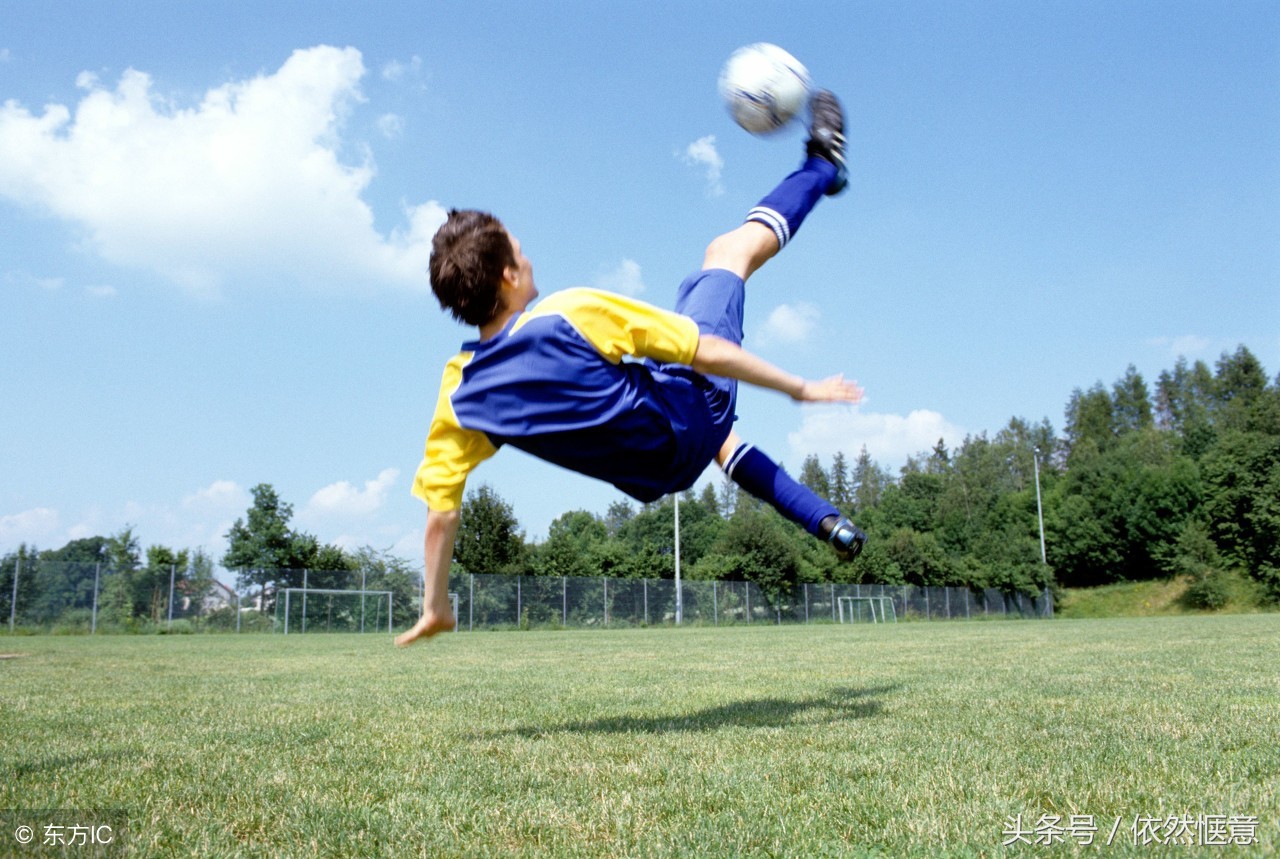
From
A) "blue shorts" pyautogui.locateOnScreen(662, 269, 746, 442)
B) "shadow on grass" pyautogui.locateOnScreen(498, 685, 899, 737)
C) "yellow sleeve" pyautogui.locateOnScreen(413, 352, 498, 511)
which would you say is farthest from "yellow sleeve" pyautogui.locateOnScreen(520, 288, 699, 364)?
"shadow on grass" pyautogui.locateOnScreen(498, 685, 899, 737)

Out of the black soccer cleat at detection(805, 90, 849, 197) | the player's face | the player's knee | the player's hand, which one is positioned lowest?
the player's hand

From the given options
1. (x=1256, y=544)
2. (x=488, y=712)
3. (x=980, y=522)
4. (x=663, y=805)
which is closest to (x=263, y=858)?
(x=663, y=805)

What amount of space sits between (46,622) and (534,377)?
29.3 metres

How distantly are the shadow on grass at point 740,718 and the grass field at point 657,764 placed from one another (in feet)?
0.09

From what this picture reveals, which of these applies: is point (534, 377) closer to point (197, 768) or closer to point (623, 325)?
point (623, 325)

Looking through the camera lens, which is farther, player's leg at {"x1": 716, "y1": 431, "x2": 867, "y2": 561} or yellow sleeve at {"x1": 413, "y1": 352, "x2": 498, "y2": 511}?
player's leg at {"x1": 716, "y1": 431, "x2": 867, "y2": 561}

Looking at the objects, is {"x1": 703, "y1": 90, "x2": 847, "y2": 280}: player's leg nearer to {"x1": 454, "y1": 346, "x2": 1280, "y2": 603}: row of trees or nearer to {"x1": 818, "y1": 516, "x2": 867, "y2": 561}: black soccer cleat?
{"x1": 818, "y1": 516, "x2": 867, "y2": 561}: black soccer cleat

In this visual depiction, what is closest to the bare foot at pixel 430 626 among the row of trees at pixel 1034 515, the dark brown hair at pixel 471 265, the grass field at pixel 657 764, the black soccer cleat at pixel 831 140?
the grass field at pixel 657 764

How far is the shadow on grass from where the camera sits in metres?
4.18

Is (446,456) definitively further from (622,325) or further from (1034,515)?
(1034,515)

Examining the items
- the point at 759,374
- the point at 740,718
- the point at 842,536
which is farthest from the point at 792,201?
the point at 740,718

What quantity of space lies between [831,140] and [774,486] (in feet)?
5.77

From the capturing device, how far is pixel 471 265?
334 cm

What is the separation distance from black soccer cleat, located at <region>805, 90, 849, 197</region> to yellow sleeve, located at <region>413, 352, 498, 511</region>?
215 cm
